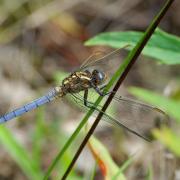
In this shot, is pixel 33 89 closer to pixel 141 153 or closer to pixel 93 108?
pixel 141 153

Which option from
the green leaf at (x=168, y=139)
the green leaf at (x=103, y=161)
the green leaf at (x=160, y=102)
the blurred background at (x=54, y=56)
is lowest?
the green leaf at (x=103, y=161)

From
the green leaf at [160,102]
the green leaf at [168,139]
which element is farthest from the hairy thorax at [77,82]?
the green leaf at [168,139]

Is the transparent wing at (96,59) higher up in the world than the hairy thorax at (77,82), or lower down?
higher up

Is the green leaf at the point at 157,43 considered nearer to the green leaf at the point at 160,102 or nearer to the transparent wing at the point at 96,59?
the transparent wing at the point at 96,59

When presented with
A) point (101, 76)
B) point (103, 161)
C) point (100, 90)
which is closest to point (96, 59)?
point (101, 76)

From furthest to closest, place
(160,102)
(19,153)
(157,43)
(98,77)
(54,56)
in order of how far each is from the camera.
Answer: (54,56), (160,102), (19,153), (98,77), (157,43)

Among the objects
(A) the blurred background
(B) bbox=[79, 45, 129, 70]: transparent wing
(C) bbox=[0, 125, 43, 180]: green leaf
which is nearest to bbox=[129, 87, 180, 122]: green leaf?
(B) bbox=[79, 45, 129, 70]: transparent wing

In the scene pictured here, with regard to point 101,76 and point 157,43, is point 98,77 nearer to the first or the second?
point 101,76
